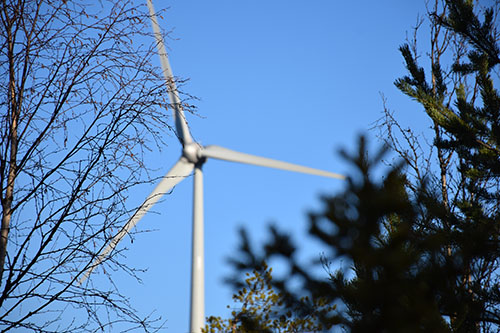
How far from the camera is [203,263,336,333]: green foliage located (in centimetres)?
459

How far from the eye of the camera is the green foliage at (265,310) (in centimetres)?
459

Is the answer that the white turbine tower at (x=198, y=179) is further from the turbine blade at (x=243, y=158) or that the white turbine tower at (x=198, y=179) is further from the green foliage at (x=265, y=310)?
the green foliage at (x=265, y=310)

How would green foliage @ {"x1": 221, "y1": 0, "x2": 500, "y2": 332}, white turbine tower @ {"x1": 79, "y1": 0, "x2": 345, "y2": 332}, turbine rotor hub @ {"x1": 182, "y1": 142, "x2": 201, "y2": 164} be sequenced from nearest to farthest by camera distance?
green foliage @ {"x1": 221, "y1": 0, "x2": 500, "y2": 332}
white turbine tower @ {"x1": 79, "y1": 0, "x2": 345, "y2": 332}
turbine rotor hub @ {"x1": 182, "y1": 142, "x2": 201, "y2": 164}

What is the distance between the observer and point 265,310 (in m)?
4.84

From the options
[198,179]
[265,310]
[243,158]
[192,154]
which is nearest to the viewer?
[265,310]

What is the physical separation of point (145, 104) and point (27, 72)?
59cm

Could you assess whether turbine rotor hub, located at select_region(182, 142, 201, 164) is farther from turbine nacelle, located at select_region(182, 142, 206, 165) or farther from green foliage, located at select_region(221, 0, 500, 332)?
green foliage, located at select_region(221, 0, 500, 332)

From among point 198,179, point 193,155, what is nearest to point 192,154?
point 193,155

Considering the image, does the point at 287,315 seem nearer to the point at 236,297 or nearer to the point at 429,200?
the point at 236,297

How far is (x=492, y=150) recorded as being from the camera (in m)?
7.16

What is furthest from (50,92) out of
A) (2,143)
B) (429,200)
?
(429,200)

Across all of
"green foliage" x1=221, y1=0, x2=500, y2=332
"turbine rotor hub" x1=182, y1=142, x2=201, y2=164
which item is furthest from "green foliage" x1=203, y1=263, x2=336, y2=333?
"turbine rotor hub" x1=182, y1=142, x2=201, y2=164

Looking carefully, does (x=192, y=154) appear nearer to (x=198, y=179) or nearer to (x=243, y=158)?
(x=198, y=179)

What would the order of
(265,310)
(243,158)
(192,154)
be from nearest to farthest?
(265,310)
(192,154)
(243,158)
